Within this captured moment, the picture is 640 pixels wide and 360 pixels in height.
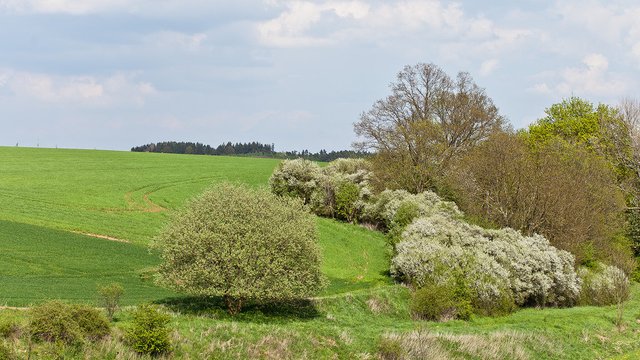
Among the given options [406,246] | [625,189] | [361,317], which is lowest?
[361,317]

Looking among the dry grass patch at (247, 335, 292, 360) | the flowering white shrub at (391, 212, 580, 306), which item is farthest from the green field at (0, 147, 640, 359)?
the flowering white shrub at (391, 212, 580, 306)

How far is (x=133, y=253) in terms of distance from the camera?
48844mm

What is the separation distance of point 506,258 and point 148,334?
30.4 meters

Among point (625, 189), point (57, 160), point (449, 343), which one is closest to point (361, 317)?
point (449, 343)

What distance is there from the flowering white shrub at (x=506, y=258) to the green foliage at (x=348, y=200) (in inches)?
861

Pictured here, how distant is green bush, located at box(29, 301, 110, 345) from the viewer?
26688 mm

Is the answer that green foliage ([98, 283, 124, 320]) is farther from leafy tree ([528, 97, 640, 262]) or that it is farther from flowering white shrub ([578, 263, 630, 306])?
leafy tree ([528, 97, 640, 262])

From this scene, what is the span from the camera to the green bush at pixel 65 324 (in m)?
26.7

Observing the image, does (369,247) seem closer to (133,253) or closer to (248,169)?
(133,253)

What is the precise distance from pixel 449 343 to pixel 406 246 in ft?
51.5

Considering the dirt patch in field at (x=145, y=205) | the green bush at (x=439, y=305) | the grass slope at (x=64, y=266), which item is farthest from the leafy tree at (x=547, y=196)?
the grass slope at (x=64, y=266)

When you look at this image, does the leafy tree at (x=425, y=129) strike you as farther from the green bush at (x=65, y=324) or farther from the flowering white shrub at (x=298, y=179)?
the green bush at (x=65, y=324)

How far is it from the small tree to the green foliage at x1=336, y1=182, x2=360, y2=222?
3714 centimetres

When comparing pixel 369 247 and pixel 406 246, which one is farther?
pixel 369 247
